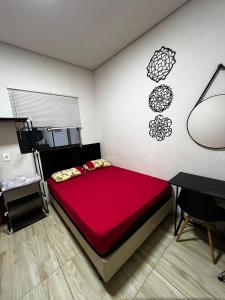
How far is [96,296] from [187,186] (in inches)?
52.7

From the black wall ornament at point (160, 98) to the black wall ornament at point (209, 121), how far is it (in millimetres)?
381

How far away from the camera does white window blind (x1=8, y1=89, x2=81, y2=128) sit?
7.18 feet

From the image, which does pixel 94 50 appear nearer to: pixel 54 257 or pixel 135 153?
pixel 135 153

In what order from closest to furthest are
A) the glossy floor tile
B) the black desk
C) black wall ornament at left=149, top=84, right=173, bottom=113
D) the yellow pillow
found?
the glossy floor tile → the black desk → black wall ornament at left=149, top=84, right=173, bottom=113 → the yellow pillow

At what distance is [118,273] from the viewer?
53.2 inches

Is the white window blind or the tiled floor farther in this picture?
the white window blind

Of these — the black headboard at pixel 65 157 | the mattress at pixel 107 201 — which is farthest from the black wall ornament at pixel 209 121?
the black headboard at pixel 65 157

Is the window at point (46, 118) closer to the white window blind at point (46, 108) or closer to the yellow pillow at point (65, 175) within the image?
the white window blind at point (46, 108)

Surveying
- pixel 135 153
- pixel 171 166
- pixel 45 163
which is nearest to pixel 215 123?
pixel 171 166

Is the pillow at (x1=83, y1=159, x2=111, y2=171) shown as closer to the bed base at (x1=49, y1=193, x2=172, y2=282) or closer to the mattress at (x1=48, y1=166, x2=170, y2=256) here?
the mattress at (x1=48, y1=166, x2=170, y2=256)

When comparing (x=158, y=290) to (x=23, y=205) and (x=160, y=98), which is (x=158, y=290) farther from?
(x=160, y=98)

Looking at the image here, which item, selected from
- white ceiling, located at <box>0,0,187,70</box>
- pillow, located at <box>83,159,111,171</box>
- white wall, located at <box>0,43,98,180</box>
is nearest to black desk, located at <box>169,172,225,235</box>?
pillow, located at <box>83,159,111,171</box>

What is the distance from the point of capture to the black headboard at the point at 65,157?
254 centimetres

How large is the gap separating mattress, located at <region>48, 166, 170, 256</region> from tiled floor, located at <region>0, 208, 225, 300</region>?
0.36 metres
